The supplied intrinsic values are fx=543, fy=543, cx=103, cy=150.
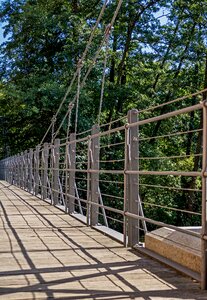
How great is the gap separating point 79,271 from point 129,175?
1.24 m

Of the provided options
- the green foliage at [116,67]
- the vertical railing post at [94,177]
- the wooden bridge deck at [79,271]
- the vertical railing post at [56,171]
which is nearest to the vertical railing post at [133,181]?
the wooden bridge deck at [79,271]

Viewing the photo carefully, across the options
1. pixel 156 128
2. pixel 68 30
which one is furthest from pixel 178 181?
pixel 68 30

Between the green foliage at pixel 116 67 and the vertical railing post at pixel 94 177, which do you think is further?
the green foliage at pixel 116 67

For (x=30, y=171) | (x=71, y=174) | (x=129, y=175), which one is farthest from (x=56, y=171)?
(x=129, y=175)

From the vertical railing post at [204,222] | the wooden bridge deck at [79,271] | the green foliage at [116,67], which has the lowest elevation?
the wooden bridge deck at [79,271]

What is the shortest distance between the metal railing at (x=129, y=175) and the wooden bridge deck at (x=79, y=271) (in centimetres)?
25

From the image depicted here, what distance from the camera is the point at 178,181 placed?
17.3m

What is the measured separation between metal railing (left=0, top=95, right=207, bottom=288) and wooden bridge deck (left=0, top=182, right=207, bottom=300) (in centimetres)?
25

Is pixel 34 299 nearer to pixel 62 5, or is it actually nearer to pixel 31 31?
pixel 31 31

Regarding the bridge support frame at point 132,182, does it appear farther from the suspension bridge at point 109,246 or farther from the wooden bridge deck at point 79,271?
the wooden bridge deck at point 79,271

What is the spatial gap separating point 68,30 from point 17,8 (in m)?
3.97

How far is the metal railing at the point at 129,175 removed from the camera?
13.0ft

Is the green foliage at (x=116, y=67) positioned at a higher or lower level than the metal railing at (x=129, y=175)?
higher

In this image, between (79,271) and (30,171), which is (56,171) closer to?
(30,171)
